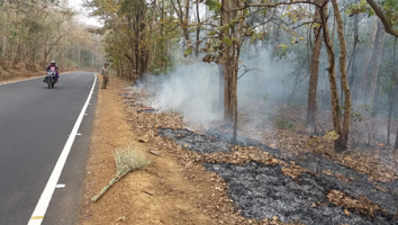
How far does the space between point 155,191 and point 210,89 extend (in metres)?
10.2

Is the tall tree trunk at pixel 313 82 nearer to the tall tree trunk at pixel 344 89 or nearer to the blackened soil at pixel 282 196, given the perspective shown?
the tall tree trunk at pixel 344 89

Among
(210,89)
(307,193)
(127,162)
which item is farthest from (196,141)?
(210,89)

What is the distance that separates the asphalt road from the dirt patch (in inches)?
10.5

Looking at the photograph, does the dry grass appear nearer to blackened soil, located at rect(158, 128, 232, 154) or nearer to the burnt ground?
the burnt ground

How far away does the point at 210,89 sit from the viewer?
14.0 m

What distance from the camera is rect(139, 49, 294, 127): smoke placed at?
11000 mm

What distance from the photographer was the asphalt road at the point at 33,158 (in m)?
3.49

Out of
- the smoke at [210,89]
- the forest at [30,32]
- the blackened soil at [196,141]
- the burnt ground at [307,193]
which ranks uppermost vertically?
the forest at [30,32]

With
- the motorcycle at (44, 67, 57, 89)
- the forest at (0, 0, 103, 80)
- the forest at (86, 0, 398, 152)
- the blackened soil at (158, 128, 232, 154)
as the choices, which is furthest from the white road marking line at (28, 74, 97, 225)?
the forest at (0, 0, 103, 80)

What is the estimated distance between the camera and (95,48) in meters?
83.6

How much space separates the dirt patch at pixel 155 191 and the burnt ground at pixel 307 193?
351 millimetres

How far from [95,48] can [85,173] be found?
87.6 meters

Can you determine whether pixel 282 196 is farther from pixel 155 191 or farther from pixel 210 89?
pixel 210 89

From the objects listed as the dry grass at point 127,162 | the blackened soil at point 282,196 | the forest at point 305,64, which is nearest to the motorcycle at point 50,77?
the forest at point 305,64
